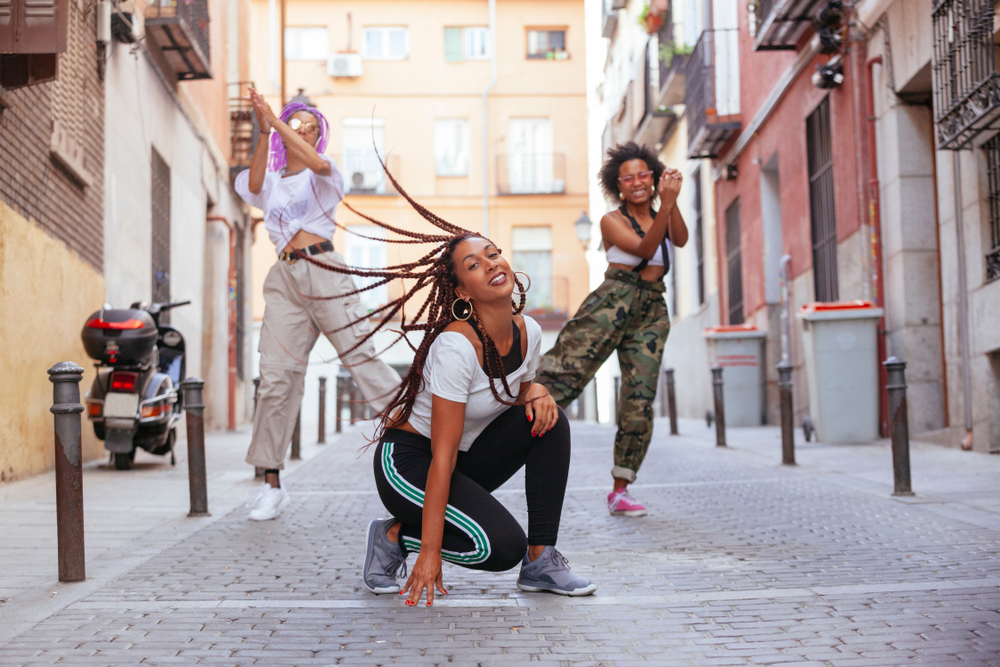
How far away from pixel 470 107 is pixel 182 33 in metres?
22.2

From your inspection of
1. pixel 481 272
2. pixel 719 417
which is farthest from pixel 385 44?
pixel 481 272

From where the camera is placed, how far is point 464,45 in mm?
33688

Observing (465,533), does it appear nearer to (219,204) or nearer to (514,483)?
(514,483)

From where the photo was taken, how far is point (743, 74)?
1703 centimetres

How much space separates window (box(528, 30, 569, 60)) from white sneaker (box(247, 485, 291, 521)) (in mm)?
29536

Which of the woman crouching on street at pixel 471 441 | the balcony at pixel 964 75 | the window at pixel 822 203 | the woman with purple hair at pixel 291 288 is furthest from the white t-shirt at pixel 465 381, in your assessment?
the window at pixel 822 203

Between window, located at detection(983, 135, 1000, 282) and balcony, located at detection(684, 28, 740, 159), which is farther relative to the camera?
balcony, located at detection(684, 28, 740, 159)

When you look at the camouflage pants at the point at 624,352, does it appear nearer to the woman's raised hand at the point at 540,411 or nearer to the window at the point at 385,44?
the woman's raised hand at the point at 540,411

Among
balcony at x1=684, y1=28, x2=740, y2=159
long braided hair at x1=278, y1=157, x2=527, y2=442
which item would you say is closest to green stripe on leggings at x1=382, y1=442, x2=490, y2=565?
long braided hair at x1=278, y1=157, x2=527, y2=442

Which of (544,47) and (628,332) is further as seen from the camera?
(544,47)

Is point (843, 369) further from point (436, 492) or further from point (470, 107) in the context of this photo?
point (470, 107)

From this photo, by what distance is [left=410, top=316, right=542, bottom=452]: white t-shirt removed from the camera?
3496 mm

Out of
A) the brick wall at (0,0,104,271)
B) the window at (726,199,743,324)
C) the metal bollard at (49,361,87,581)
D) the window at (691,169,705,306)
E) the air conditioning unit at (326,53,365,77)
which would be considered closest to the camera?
the metal bollard at (49,361,87,581)

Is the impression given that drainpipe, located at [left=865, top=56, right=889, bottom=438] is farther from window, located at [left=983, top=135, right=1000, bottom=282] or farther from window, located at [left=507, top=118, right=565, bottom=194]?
window, located at [left=507, top=118, right=565, bottom=194]
